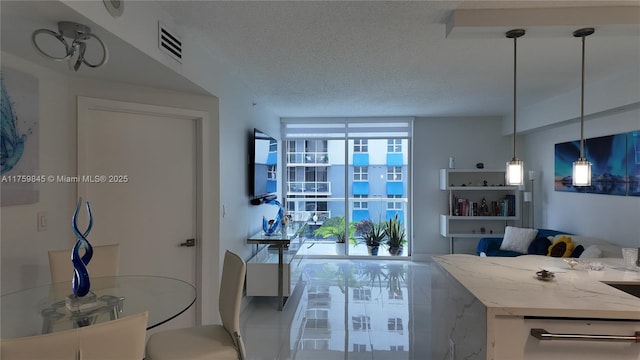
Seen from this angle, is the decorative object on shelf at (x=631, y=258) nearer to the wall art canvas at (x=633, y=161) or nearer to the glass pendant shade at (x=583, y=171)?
the glass pendant shade at (x=583, y=171)

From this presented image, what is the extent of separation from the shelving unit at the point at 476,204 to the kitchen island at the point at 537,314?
3.89 m

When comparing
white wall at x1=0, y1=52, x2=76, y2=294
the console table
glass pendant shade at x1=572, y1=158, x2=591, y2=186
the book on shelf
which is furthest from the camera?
the book on shelf

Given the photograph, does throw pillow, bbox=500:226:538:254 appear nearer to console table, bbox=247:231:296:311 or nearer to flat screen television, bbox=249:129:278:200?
console table, bbox=247:231:296:311

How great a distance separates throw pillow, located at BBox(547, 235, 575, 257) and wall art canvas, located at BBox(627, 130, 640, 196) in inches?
30.2

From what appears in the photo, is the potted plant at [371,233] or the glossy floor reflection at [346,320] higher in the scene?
the potted plant at [371,233]

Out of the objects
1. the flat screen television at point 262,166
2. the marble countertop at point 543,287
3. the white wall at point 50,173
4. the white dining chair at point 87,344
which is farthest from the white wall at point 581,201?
the white wall at point 50,173

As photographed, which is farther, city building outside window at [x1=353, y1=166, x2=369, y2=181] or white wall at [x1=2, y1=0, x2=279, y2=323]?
city building outside window at [x1=353, y1=166, x2=369, y2=181]

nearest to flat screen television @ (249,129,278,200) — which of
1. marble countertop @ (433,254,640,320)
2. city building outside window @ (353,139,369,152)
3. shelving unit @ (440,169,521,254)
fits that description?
city building outside window @ (353,139,369,152)

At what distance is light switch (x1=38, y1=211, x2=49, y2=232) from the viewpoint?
229 centimetres

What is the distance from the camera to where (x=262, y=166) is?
4715 millimetres

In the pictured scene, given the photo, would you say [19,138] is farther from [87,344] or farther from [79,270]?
[87,344]

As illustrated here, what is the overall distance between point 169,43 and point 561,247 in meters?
4.44

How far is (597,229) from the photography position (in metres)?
4.29

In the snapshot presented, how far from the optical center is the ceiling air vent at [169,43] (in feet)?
→ 7.38
